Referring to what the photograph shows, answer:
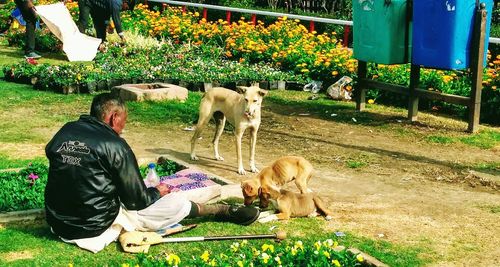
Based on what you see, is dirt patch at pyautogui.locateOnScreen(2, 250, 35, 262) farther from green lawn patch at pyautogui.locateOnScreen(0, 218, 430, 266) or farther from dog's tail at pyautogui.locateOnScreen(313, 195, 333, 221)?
dog's tail at pyautogui.locateOnScreen(313, 195, 333, 221)

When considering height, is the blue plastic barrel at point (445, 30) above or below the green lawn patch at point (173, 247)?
above

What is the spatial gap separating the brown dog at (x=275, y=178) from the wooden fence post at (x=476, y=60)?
4.30 meters

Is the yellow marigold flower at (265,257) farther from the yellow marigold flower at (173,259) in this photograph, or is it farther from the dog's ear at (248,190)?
the dog's ear at (248,190)

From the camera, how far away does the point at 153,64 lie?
1608cm

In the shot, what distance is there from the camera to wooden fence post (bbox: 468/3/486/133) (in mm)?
10641

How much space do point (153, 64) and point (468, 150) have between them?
7940 mm

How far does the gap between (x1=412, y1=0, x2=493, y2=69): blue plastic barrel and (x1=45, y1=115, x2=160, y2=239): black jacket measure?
620 centimetres

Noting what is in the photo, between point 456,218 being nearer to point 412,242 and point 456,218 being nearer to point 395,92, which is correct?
point 412,242

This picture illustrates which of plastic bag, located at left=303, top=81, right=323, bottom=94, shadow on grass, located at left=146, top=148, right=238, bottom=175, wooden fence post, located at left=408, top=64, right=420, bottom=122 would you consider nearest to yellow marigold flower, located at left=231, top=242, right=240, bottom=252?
shadow on grass, located at left=146, top=148, right=238, bottom=175

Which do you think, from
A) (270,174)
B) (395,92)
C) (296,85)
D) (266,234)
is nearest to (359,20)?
(395,92)

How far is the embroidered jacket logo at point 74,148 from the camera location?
19.6 ft

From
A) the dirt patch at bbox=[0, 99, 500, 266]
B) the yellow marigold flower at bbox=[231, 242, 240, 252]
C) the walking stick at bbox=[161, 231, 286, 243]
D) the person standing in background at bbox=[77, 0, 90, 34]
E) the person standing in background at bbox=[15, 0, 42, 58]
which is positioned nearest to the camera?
the yellow marigold flower at bbox=[231, 242, 240, 252]

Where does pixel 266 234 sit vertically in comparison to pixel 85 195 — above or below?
below

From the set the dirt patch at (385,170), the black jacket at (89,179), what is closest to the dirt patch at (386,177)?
the dirt patch at (385,170)
